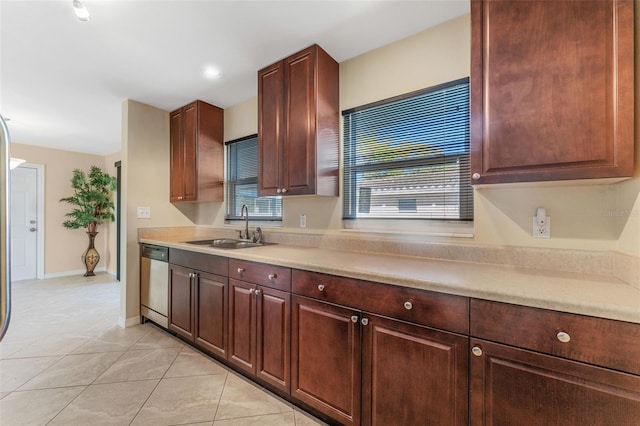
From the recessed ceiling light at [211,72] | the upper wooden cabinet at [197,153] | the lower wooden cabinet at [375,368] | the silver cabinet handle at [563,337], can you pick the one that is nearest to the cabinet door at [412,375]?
the lower wooden cabinet at [375,368]

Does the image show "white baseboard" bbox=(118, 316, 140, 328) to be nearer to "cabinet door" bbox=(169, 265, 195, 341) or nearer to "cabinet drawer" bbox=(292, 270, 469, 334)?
"cabinet door" bbox=(169, 265, 195, 341)

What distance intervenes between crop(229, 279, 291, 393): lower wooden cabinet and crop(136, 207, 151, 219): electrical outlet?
1.80 m

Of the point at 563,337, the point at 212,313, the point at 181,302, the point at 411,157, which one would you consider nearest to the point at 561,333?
the point at 563,337

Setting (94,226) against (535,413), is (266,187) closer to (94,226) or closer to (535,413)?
(535,413)

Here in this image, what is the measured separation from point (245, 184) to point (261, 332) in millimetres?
1776

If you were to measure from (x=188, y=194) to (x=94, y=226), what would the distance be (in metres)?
3.80

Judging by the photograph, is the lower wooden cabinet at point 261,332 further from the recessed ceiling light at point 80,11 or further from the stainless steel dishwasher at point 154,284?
the recessed ceiling light at point 80,11

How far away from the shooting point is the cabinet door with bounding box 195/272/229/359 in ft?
6.99

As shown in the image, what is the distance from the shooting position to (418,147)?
193 centimetres

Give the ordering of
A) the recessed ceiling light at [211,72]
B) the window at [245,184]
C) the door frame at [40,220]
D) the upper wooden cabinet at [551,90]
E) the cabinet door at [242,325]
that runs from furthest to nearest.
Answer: the door frame at [40,220] < the window at [245,184] < the recessed ceiling light at [211,72] < the cabinet door at [242,325] < the upper wooden cabinet at [551,90]

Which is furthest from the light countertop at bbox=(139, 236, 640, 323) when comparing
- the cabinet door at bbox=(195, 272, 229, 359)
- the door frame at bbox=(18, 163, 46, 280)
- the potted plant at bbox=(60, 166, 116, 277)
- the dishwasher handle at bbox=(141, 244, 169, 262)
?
the door frame at bbox=(18, 163, 46, 280)

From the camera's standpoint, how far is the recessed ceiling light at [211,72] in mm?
2391

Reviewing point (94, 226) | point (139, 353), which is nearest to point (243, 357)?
point (139, 353)

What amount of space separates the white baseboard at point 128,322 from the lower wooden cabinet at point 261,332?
1.66 metres
